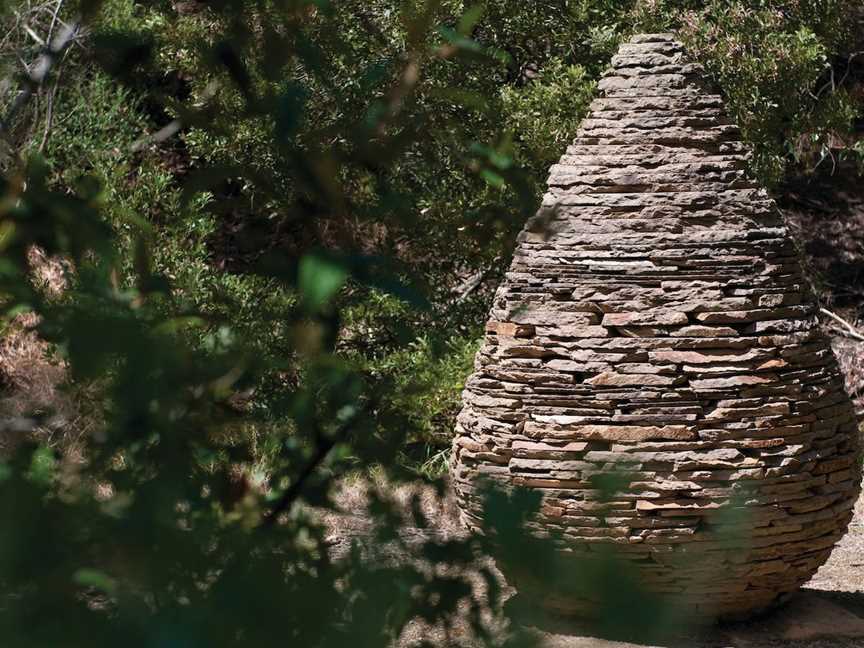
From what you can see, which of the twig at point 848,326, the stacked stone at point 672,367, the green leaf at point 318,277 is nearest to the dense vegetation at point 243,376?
the green leaf at point 318,277

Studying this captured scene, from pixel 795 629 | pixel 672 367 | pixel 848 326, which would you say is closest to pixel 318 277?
pixel 672 367

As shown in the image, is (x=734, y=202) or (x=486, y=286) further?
(x=486, y=286)

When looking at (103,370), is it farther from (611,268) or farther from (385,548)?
(611,268)

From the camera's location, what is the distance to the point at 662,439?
4.84 m

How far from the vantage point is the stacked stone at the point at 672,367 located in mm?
4844

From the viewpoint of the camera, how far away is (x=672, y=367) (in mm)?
4855

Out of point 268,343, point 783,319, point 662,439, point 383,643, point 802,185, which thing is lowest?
point 383,643

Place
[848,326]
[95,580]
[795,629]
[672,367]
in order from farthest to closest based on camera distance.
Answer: [848,326]
[795,629]
[672,367]
[95,580]

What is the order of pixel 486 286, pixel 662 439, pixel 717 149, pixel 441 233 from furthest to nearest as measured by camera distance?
1. pixel 486 286
2. pixel 717 149
3. pixel 662 439
4. pixel 441 233

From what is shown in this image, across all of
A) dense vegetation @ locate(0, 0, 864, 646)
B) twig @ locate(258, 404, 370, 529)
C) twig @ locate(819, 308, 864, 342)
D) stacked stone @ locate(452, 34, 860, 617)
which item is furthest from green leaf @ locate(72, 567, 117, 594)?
twig @ locate(819, 308, 864, 342)

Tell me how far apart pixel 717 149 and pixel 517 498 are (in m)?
4.27

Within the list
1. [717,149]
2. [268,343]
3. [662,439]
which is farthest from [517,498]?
[717,149]

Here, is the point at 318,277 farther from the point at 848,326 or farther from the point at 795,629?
the point at 848,326

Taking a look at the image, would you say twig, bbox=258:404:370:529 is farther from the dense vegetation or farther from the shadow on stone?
Answer: the shadow on stone
